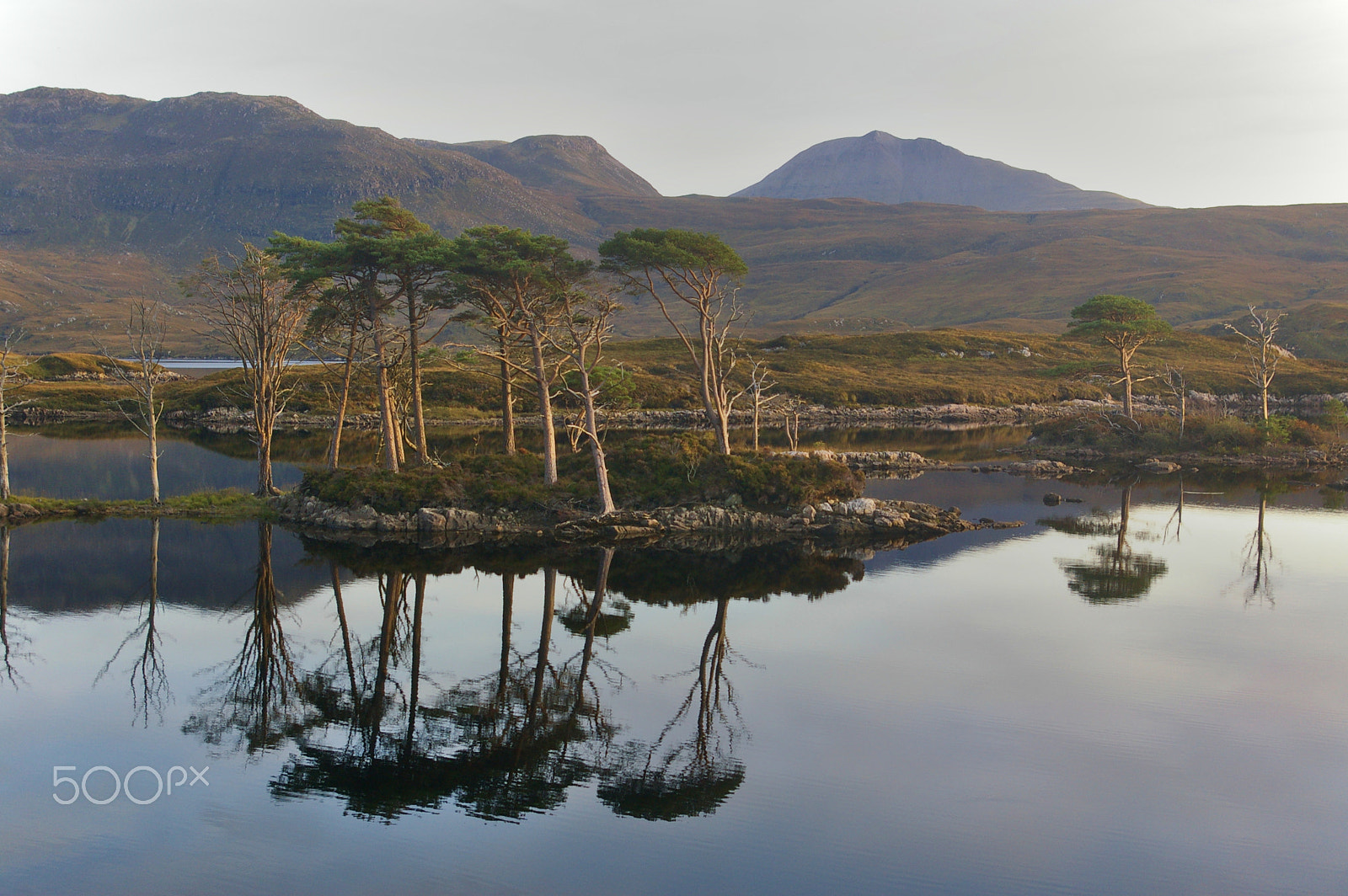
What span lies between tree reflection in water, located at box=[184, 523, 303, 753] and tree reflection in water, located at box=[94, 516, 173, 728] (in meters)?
0.70

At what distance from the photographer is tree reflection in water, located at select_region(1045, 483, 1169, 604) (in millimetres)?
25125

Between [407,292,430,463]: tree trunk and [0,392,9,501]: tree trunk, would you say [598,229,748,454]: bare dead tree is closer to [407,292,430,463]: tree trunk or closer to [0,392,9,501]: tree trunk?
[407,292,430,463]: tree trunk

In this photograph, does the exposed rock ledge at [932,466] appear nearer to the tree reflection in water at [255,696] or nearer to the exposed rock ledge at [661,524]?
the exposed rock ledge at [661,524]

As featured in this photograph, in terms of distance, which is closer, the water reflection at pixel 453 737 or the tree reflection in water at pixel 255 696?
the water reflection at pixel 453 737

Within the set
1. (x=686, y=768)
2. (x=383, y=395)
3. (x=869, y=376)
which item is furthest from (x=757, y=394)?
(x=869, y=376)

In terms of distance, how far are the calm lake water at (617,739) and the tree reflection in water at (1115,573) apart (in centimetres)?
26

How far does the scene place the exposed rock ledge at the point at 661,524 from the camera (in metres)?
31.1

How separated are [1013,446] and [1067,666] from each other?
4806 cm

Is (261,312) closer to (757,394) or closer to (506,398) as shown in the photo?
(506,398)

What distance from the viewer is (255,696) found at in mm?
16766

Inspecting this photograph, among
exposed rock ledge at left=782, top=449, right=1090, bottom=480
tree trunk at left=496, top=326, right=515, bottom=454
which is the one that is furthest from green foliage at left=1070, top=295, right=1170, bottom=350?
tree trunk at left=496, top=326, right=515, bottom=454

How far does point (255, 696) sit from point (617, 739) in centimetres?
691

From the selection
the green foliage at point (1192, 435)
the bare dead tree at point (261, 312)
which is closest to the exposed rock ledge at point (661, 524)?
the bare dead tree at point (261, 312)

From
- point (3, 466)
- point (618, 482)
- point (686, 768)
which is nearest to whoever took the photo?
point (686, 768)
